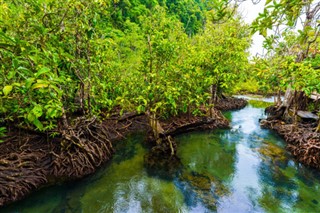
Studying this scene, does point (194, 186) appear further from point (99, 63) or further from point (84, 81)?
point (99, 63)

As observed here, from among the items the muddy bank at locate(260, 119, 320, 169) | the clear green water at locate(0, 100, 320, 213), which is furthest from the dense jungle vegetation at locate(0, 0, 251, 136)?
the muddy bank at locate(260, 119, 320, 169)

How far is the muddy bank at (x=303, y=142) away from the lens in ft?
28.1

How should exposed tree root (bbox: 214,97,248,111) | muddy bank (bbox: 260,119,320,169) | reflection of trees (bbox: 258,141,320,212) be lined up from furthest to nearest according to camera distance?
exposed tree root (bbox: 214,97,248,111)
muddy bank (bbox: 260,119,320,169)
reflection of trees (bbox: 258,141,320,212)

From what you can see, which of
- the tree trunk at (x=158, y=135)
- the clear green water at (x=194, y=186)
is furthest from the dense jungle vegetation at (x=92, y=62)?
the clear green water at (x=194, y=186)

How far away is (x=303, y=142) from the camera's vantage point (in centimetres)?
962

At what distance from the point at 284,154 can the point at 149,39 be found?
8.88 meters

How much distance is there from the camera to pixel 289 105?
46.3ft

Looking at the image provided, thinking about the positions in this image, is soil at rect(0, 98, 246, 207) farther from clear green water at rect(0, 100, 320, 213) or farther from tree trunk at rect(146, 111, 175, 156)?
clear green water at rect(0, 100, 320, 213)

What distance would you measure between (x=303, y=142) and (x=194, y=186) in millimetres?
6725

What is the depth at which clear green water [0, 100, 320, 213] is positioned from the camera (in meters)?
5.85

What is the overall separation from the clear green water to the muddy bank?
422 millimetres

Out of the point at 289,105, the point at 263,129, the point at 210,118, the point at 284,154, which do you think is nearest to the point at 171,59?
the point at 210,118

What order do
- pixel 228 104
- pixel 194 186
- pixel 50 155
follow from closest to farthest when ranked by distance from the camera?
pixel 194 186 < pixel 50 155 < pixel 228 104

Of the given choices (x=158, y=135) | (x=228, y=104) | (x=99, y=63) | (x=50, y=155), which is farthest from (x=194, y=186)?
(x=228, y=104)
